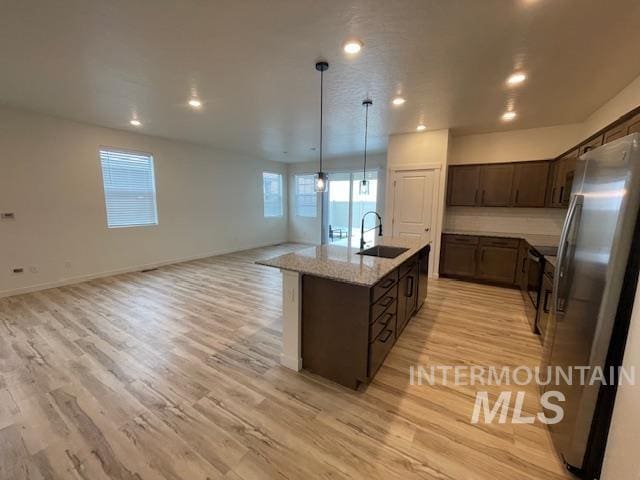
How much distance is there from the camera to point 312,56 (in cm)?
233

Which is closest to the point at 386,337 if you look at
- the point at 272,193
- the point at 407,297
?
the point at 407,297

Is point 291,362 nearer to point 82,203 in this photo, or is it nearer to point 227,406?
point 227,406

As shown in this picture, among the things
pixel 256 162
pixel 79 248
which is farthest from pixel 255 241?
pixel 79 248

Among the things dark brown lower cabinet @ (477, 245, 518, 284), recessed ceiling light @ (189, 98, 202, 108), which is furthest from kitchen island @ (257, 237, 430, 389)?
dark brown lower cabinet @ (477, 245, 518, 284)

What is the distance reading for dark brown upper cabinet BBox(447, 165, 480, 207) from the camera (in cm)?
484

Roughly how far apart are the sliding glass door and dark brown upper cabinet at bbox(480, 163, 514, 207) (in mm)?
2822

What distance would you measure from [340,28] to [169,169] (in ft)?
16.6

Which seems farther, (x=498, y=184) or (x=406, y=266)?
(x=498, y=184)

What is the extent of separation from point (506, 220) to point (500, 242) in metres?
0.72

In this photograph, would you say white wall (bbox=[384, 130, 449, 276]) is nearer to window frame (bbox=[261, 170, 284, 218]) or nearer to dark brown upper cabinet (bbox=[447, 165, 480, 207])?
dark brown upper cabinet (bbox=[447, 165, 480, 207])

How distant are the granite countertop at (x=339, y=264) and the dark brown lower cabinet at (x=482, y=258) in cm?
231

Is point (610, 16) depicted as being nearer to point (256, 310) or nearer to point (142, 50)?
point (142, 50)

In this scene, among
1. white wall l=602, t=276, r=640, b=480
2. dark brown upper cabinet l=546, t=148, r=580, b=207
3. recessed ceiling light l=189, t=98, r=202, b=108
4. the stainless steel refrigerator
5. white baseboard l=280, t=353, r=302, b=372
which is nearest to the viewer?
white wall l=602, t=276, r=640, b=480

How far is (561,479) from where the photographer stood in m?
1.47
